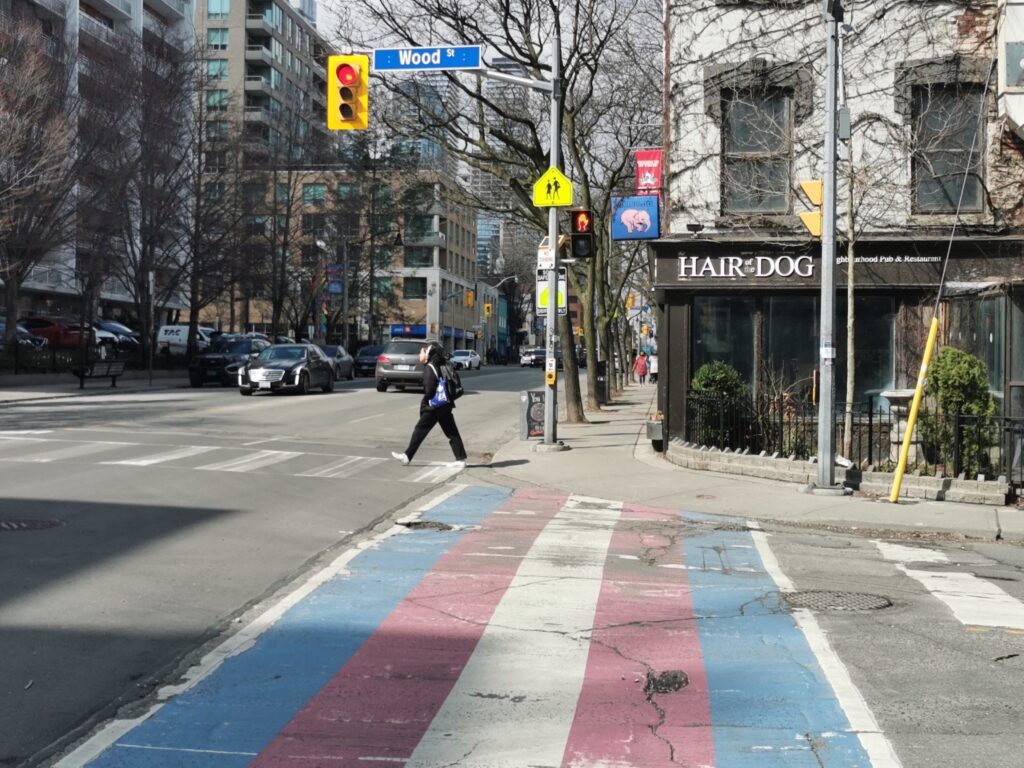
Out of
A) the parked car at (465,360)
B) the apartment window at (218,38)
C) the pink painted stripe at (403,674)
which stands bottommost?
the pink painted stripe at (403,674)

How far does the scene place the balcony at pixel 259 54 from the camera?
288 feet

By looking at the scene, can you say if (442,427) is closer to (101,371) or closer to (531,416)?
(531,416)

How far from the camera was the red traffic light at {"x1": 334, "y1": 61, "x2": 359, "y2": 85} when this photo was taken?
57.1ft

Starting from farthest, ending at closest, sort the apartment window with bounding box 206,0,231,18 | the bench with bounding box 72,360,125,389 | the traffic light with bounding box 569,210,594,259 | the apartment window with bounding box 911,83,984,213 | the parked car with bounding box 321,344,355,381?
the apartment window with bounding box 206,0,231,18 → the parked car with bounding box 321,344,355,381 → the bench with bounding box 72,360,125,389 → the traffic light with bounding box 569,210,594,259 → the apartment window with bounding box 911,83,984,213

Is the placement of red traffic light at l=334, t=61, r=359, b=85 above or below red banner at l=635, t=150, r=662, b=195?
above

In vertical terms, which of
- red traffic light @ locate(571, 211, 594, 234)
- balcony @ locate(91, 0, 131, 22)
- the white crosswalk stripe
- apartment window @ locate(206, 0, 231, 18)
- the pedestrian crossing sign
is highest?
apartment window @ locate(206, 0, 231, 18)

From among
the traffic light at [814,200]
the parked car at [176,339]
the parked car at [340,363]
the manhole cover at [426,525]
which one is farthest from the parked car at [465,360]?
the manhole cover at [426,525]

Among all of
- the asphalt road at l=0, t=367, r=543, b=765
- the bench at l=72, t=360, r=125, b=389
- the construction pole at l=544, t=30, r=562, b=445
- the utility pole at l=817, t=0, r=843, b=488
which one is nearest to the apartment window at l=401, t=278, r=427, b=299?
the bench at l=72, t=360, r=125, b=389

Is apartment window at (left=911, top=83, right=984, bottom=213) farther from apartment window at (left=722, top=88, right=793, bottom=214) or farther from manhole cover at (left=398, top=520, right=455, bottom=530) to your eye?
manhole cover at (left=398, top=520, right=455, bottom=530)

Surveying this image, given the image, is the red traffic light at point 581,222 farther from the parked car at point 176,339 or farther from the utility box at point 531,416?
the parked car at point 176,339

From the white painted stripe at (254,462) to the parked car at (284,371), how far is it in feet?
51.7

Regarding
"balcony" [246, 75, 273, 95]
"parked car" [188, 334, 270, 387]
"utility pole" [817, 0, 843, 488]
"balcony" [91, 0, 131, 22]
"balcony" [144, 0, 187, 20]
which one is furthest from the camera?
"balcony" [246, 75, 273, 95]

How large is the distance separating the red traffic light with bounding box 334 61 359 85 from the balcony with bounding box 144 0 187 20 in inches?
2329

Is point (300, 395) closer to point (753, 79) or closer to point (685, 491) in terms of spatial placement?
point (753, 79)
